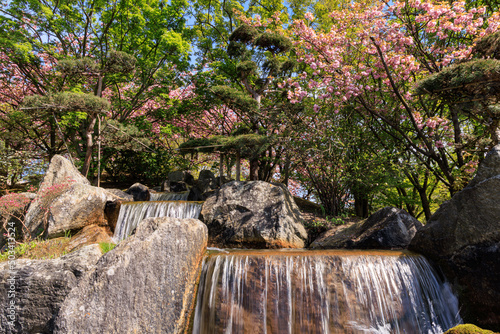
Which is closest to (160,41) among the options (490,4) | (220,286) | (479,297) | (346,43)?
(346,43)

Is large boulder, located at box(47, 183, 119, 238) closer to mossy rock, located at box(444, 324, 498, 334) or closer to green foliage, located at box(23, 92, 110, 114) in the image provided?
green foliage, located at box(23, 92, 110, 114)

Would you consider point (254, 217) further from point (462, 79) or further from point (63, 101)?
point (63, 101)

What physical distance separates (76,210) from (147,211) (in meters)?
1.77

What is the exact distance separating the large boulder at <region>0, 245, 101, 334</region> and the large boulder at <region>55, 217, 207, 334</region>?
0.55 m

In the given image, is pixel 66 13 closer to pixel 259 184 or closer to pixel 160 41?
pixel 160 41

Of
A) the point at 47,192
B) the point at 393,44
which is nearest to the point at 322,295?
the point at 393,44

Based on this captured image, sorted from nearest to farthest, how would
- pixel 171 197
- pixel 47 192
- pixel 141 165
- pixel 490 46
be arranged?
pixel 490 46, pixel 47 192, pixel 171 197, pixel 141 165

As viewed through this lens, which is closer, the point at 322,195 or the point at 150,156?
the point at 322,195

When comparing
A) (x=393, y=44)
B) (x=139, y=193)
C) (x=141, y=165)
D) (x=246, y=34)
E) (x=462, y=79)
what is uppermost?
(x=246, y=34)

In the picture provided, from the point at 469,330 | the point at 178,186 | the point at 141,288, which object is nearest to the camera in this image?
the point at 469,330

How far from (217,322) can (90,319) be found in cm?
168

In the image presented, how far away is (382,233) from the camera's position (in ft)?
19.1

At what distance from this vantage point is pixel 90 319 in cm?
310

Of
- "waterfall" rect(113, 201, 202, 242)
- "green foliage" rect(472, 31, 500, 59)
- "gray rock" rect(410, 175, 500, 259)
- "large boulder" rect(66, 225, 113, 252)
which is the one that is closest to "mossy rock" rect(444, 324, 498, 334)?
"gray rock" rect(410, 175, 500, 259)
